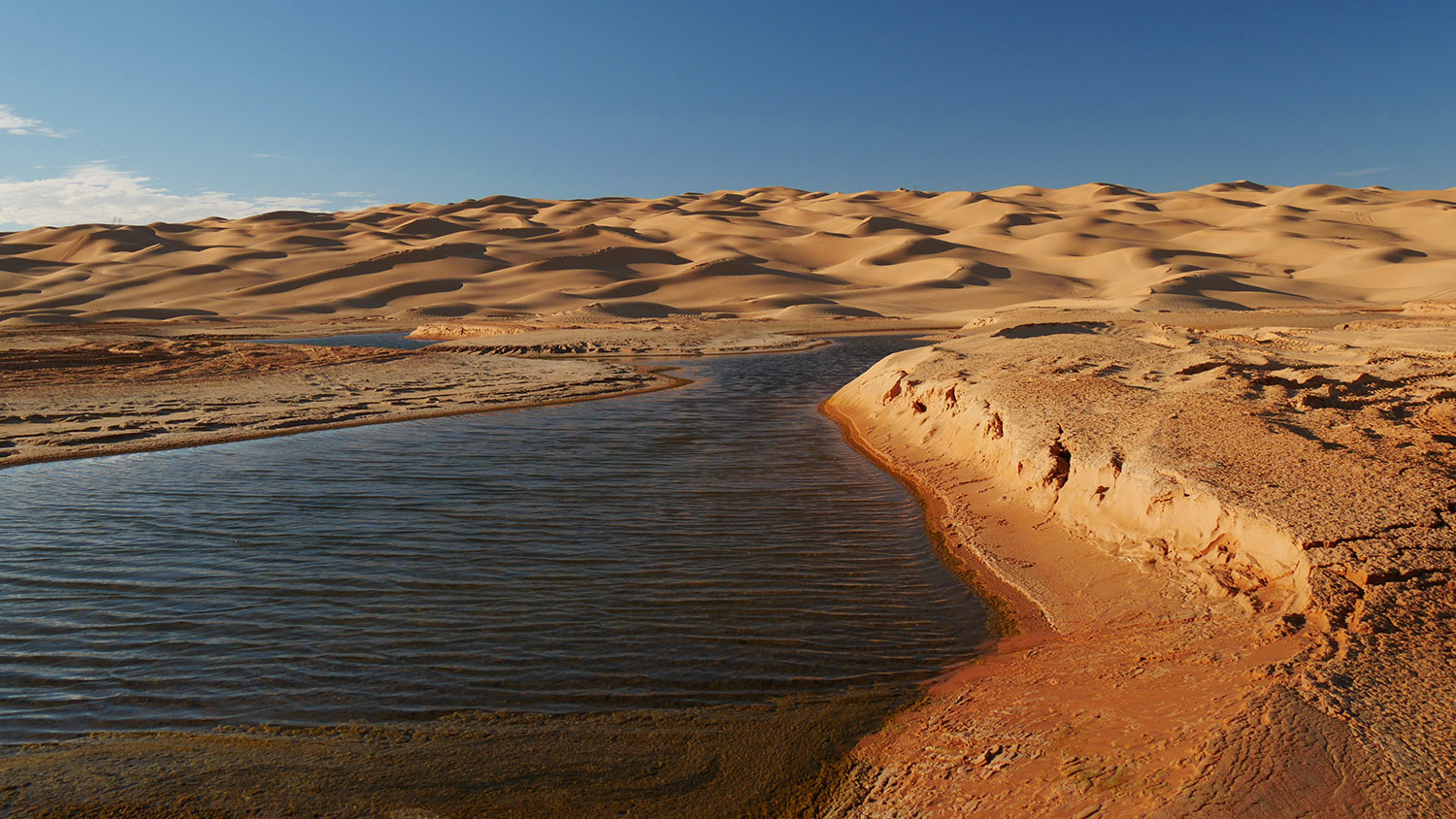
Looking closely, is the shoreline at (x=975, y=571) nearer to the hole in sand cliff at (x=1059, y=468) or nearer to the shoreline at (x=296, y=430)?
the hole in sand cliff at (x=1059, y=468)

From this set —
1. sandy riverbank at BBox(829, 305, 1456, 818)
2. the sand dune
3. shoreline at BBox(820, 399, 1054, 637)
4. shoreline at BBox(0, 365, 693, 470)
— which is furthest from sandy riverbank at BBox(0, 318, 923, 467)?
the sand dune

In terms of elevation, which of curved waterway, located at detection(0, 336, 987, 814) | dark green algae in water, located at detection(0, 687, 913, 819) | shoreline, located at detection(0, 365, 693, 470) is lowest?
dark green algae in water, located at detection(0, 687, 913, 819)

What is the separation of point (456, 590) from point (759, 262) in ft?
189

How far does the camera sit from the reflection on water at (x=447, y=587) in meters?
4.34

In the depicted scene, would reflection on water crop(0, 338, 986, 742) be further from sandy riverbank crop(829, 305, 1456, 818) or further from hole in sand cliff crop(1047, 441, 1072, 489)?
hole in sand cliff crop(1047, 441, 1072, 489)

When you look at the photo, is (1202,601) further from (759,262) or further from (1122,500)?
(759,262)

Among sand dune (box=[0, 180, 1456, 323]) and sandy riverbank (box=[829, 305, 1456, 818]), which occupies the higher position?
sand dune (box=[0, 180, 1456, 323])

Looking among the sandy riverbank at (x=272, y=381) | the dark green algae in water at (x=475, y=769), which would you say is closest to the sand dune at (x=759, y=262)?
the sandy riverbank at (x=272, y=381)

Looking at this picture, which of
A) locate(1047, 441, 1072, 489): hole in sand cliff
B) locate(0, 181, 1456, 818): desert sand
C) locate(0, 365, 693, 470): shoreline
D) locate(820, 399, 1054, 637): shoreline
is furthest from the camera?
locate(0, 365, 693, 470): shoreline

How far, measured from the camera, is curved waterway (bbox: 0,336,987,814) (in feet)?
14.1

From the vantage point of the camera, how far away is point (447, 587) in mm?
5691

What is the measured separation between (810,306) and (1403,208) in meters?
67.6

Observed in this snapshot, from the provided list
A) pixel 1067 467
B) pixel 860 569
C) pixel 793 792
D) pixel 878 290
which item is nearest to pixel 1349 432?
pixel 1067 467

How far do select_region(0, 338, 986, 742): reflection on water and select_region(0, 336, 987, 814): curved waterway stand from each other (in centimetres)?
2
